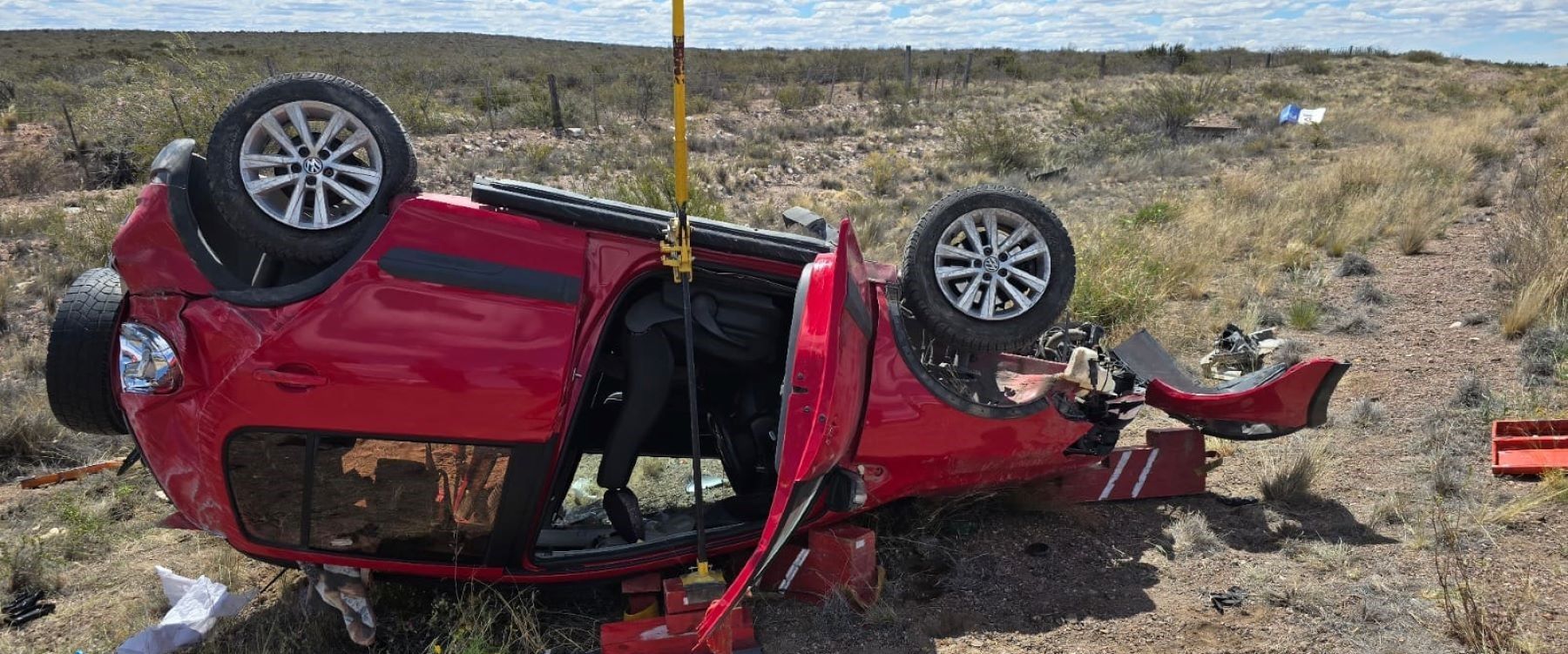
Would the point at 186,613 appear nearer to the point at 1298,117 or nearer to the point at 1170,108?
the point at 1170,108

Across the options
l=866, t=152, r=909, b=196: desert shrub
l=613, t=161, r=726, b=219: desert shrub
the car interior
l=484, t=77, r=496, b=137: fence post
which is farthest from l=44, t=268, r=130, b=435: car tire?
l=484, t=77, r=496, b=137: fence post

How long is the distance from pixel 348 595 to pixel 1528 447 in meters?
5.75

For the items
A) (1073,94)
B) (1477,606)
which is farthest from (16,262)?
(1073,94)

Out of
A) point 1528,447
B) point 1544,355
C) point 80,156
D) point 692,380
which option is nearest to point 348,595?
point 692,380

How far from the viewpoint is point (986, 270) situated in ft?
13.5

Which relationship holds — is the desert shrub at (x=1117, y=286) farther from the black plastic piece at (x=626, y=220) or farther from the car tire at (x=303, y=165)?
the car tire at (x=303, y=165)

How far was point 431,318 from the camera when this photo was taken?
3.39 meters

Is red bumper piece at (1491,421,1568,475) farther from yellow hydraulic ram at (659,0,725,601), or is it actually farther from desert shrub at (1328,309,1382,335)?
yellow hydraulic ram at (659,0,725,601)

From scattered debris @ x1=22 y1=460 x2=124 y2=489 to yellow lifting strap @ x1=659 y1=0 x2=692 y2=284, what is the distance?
4.35m

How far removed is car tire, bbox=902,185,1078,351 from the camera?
4059 millimetres

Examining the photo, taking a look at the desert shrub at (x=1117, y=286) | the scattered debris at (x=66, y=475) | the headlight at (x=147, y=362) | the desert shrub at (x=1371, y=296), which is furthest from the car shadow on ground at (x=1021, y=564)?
the scattered debris at (x=66, y=475)

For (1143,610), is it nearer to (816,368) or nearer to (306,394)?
(816,368)

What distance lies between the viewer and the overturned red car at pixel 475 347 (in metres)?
3.36

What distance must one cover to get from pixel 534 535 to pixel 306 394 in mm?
1024
